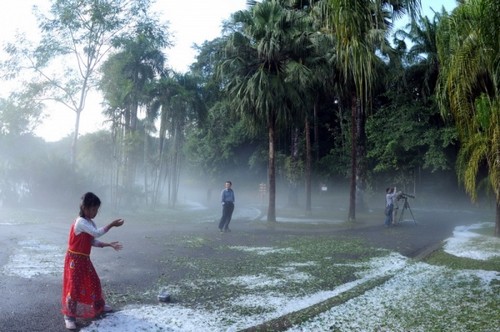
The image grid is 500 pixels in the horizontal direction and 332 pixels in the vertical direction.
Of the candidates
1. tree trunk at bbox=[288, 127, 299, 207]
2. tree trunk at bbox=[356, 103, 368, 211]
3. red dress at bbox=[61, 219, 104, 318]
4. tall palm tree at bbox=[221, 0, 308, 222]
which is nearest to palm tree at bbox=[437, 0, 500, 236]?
red dress at bbox=[61, 219, 104, 318]

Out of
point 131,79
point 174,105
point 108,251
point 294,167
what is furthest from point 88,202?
point 131,79

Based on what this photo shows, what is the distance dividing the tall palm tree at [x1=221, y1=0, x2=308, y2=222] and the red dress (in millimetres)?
12690

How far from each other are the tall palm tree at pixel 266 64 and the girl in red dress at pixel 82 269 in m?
12.5

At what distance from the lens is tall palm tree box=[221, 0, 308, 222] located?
1781 centimetres

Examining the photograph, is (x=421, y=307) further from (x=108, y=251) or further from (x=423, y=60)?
(x=423, y=60)

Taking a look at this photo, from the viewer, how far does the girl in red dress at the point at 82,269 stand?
5.56 metres

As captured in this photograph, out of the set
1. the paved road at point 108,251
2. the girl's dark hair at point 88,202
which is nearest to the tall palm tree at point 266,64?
the paved road at point 108,251

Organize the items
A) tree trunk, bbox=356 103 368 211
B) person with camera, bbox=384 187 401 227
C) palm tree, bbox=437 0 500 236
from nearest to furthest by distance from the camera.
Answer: palm tree, bbox=437 0 500 236 → person with camera, bbox=384 187 401 227 → tree trunk, bbox=356 103 368 211

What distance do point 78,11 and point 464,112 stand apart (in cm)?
2478

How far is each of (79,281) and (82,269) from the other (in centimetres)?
15

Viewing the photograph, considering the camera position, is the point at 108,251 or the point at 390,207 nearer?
the point at 108,251

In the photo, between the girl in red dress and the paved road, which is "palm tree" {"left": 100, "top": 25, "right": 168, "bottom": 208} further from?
the girl in red dress

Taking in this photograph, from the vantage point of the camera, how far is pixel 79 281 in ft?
18.5

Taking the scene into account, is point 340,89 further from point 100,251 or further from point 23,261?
point 23,261
